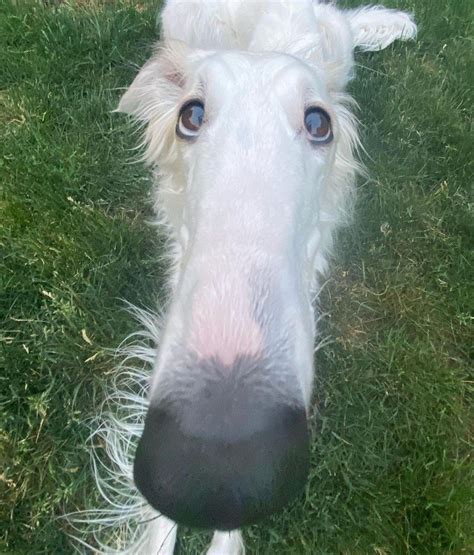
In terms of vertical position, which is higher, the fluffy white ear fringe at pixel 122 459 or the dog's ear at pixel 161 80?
the dog's ear at pixel 161 80

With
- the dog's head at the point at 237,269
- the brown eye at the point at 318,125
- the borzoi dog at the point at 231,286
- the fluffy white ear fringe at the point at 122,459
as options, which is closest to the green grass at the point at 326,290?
the fluffy white ear fringe at the point at 122,459

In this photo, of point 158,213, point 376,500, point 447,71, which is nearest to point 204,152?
point 158,213

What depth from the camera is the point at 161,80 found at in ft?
11.4

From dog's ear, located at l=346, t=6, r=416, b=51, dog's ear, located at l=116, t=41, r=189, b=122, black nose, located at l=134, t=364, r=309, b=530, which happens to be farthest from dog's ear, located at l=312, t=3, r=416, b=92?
black nose, located at l=134, t=364, r=309, b=530

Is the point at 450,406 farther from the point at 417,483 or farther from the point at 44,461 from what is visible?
the point at 44,461

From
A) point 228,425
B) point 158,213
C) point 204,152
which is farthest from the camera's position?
point 158,213

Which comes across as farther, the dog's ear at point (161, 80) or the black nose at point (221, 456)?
the dog's ear at point (161, 80)

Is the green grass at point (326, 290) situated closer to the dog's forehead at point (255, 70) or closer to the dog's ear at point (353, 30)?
the dog's ear at point (353, 30)

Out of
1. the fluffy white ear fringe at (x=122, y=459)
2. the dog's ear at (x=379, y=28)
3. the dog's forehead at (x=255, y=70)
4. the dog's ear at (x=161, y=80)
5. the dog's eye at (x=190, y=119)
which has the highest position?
the dog's forehead at (x=255, y=70)

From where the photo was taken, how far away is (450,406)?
353 centimetres

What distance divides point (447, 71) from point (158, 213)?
114 inches

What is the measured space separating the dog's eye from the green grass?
1332 mm

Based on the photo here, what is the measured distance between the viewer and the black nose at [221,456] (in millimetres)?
1594

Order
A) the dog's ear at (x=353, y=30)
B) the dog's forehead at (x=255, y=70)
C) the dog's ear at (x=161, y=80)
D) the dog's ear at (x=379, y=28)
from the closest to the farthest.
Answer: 1. the dog's forehead at (x=255, y=70)
2. the dog's ear at (x=161, y=80)
3. the dog's ear at (x=353, y=30)
4. the dog's ear at (x=379, y=28)
